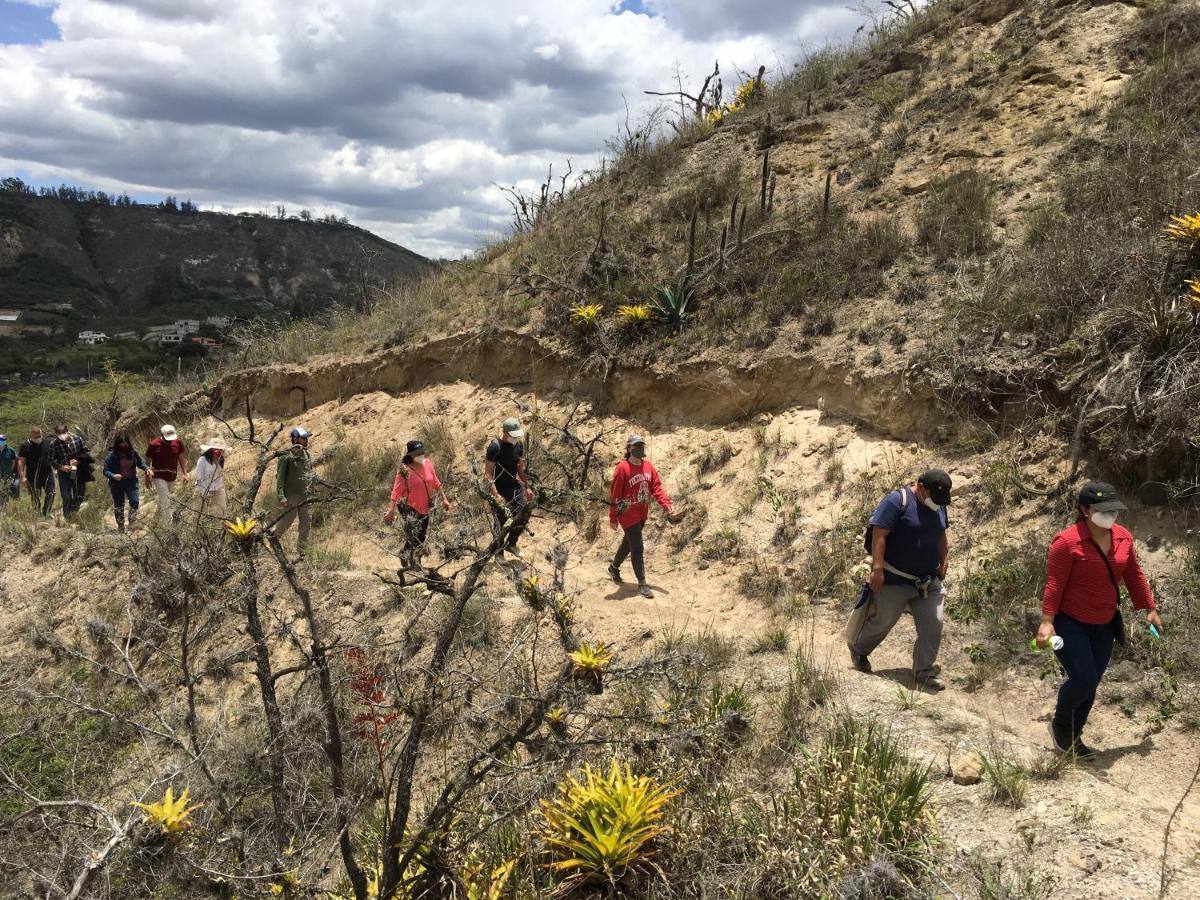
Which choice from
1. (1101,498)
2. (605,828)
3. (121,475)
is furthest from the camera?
(121,475)

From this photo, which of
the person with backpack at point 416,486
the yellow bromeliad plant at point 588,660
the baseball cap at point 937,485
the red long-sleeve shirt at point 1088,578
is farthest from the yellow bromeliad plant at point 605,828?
the person with backpack at point 416,486

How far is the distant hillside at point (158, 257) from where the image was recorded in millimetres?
65125

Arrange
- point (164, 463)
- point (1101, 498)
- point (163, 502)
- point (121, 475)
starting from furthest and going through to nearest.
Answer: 1. point (121, 475)
2. point (164, 463)
3. point (163, 502)
4. point (1101, 498)

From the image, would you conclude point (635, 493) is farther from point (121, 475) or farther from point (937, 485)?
point (121, 475)

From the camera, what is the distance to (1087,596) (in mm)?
4055

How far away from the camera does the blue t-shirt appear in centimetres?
492

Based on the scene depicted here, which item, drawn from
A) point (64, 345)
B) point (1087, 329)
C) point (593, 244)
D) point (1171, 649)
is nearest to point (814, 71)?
point (593, 244)

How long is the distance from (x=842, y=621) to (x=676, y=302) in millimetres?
5099

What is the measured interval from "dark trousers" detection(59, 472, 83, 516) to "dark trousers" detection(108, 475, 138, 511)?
5.60 feet

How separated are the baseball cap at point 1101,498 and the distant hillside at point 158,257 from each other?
201 ft

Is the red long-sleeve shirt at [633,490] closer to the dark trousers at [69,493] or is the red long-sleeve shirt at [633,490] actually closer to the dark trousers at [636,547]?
the dark trousers at [636,547]

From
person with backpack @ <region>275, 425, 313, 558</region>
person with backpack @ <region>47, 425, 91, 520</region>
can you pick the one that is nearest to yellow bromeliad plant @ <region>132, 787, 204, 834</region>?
person with backpack @ <region>275, 425, 313, 558</region>

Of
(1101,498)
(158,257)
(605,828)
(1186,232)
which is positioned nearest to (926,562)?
(1101,498)

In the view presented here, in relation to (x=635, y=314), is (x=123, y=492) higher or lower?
lower
